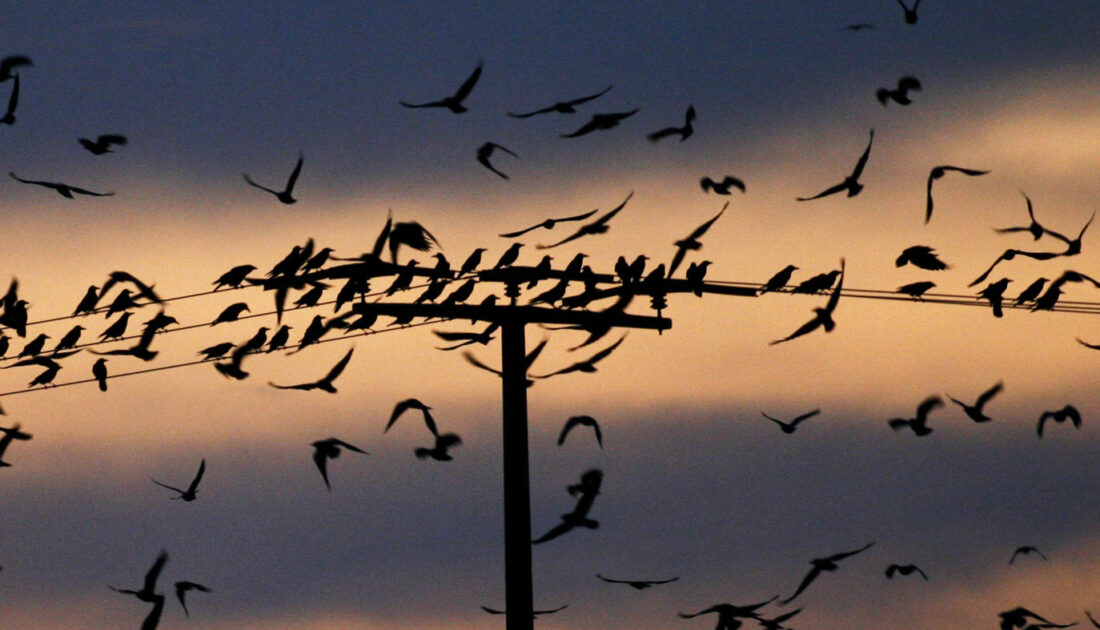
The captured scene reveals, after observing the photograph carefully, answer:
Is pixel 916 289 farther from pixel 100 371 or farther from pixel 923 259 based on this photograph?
pixel 100 371

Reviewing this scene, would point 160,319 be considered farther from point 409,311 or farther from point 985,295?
point 985,295

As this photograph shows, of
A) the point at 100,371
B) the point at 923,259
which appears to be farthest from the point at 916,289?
the point at 100,371

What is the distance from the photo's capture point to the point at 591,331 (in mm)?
20562

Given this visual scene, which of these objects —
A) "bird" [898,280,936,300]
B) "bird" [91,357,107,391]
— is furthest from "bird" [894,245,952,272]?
"bird" [91,357,107,391]

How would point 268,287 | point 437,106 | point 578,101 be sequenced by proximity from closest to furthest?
point 578,101 → point 437,106 → point 268,287

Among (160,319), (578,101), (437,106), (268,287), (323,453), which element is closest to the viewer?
(578,101)

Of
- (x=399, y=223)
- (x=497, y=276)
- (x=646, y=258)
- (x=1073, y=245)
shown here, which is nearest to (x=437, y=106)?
(x=399, y=223)

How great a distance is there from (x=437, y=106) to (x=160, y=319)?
650cm

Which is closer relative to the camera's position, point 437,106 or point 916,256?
point 437,106

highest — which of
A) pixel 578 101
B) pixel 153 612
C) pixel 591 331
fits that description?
pixel 578 101

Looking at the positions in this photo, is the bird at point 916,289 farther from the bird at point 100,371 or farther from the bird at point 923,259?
the bird at point 100,371

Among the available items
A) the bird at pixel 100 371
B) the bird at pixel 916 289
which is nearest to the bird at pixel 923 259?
the bird at pixel 916 289

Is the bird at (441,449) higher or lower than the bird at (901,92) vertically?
lower

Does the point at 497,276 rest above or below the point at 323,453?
above
